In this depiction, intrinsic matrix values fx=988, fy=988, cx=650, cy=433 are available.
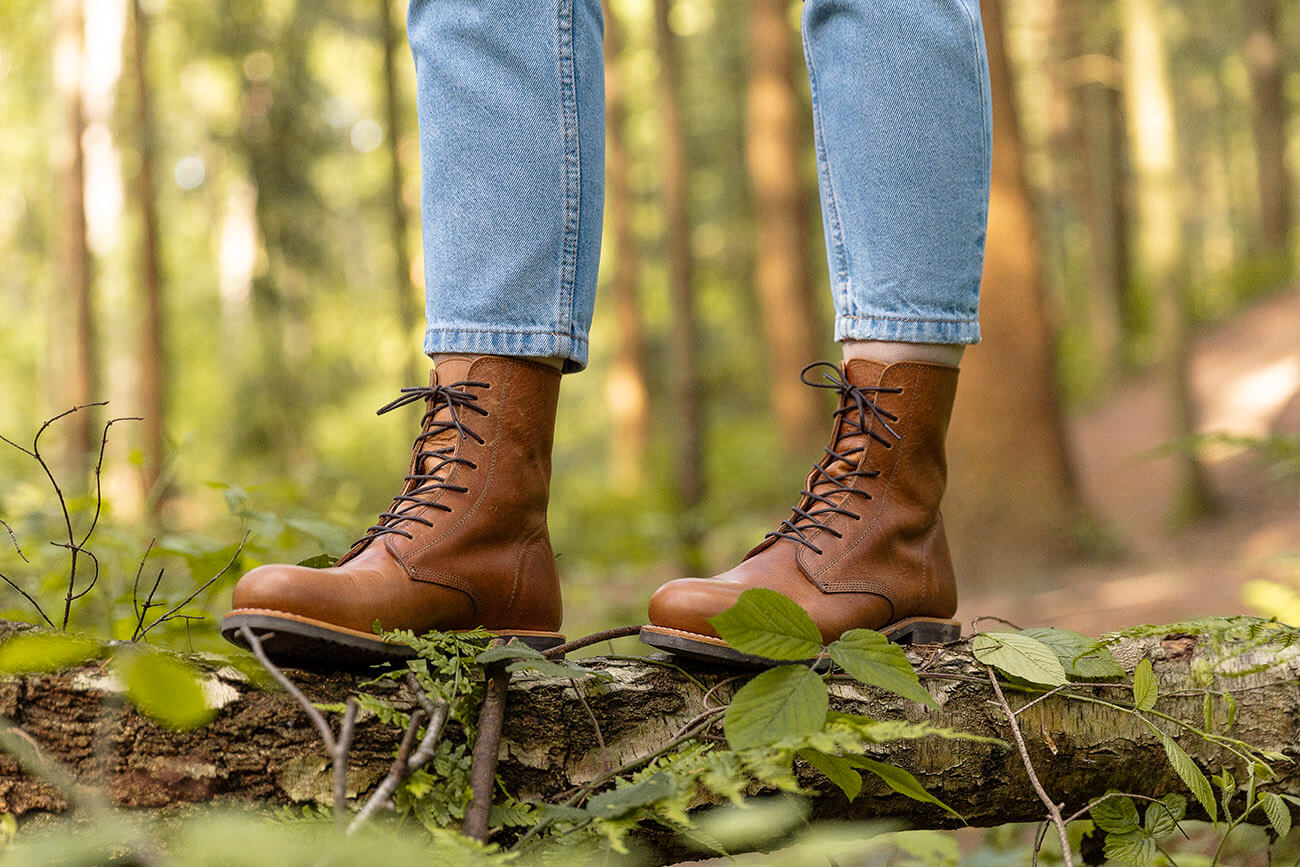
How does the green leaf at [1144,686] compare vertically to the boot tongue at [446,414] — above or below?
below

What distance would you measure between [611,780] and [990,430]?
593cm

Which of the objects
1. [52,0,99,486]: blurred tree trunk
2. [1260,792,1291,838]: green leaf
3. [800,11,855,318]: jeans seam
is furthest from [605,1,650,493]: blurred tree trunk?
[1260,792,1291,838]: green leaf

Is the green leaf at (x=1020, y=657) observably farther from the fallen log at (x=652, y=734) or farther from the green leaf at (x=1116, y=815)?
the green leaf at (x=1116, y=815)

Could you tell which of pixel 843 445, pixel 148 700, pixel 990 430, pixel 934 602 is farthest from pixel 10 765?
pixel 990 430

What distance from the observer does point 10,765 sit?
3.57 ft

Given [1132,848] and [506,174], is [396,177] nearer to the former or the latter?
[506,174]

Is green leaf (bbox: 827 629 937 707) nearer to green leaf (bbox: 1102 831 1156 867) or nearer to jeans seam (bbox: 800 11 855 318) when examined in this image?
green leaf (bbox: 1102 831 1156 867)

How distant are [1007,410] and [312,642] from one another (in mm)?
6184

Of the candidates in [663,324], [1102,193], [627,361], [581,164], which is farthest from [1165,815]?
[663,324]

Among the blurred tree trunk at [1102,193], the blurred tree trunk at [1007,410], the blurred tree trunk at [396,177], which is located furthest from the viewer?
the blurred tree trunk at [1102,193]

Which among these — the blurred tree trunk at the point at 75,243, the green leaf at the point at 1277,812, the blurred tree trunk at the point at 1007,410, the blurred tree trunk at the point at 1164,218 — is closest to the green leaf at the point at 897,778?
the green leaf at the point at 1277,812

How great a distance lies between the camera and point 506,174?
148 cm

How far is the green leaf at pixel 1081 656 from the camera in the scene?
1431mm

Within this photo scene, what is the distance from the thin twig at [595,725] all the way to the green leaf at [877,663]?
32cm
